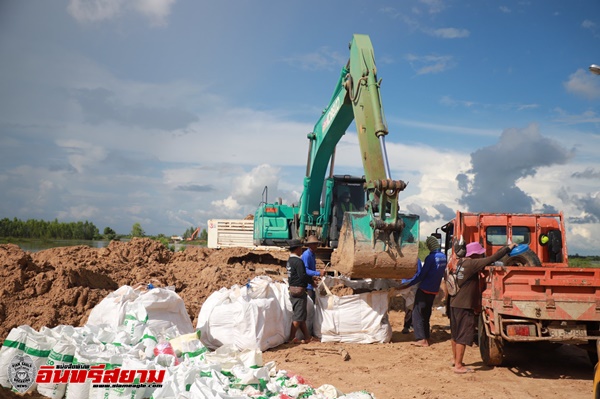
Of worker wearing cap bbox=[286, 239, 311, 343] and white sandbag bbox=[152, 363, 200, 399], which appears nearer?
white sandbag bbox=[152, 363, 200, 399]

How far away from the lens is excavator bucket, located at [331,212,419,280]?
7.57 metres

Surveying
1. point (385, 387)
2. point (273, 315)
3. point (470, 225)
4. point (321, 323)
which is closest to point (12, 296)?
point (273, 315)

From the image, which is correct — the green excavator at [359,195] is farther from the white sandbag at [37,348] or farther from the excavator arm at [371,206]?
the white sandbag at [37,348]

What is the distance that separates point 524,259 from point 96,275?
7217 millimetres

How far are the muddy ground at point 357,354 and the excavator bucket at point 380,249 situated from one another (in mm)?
1223

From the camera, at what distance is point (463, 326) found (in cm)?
701

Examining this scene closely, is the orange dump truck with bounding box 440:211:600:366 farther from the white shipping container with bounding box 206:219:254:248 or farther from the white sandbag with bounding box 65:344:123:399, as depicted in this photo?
the white shipping container with bounding box 206:219:254:248

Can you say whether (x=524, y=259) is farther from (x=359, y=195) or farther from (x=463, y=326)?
(x=359, y=195)

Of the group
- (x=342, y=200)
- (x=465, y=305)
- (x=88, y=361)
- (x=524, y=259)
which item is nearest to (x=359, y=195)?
(x=342, y=200)

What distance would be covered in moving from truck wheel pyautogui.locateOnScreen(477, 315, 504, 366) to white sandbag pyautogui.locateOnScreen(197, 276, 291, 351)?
9.44 ft

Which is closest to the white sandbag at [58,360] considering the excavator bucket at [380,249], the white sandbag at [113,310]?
the white sandbag at [113,310]

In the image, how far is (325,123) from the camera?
11273 millimetres

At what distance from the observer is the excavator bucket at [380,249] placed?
757 centimetres

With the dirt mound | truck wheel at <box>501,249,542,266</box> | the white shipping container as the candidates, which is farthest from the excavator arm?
the white shipping container
